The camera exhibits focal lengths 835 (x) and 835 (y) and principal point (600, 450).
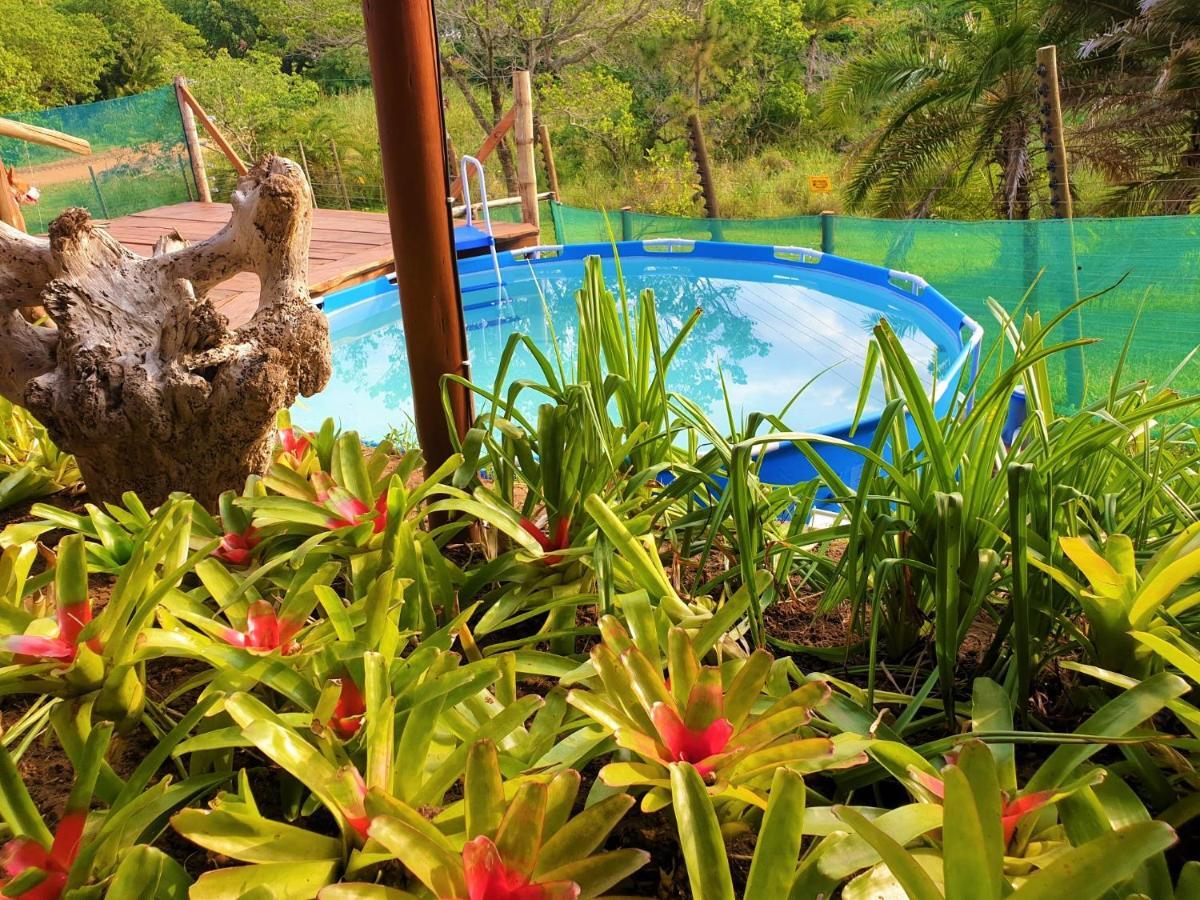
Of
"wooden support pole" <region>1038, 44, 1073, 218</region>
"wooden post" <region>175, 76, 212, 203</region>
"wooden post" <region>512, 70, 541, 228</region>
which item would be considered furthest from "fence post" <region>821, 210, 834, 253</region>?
"wooden post" <region>175, 76, 212, 203</region>

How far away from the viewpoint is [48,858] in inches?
24.2

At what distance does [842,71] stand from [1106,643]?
9.16 meters

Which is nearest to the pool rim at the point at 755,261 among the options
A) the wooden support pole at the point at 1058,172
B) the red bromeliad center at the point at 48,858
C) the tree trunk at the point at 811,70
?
the wooden support pole at the point at 1058,172

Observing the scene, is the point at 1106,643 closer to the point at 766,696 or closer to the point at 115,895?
the point at 766,696

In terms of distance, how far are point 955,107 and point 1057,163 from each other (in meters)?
3.99

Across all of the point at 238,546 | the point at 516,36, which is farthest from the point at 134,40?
the point at 238,546

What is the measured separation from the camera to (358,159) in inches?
552

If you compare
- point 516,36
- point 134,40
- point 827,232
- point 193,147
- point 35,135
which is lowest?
point 827,232

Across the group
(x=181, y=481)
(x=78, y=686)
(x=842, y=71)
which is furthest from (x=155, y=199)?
(x=78, y=686)

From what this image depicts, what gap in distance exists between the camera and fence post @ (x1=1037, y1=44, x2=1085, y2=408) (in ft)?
12.0

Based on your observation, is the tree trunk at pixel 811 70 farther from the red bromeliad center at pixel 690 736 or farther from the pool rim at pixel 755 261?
the red bromeliad center at pixel 690 736

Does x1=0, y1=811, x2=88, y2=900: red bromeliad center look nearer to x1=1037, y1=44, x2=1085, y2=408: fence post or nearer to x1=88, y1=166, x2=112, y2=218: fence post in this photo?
x1=1037, y1=44, x2=1085, y2=408: fence post

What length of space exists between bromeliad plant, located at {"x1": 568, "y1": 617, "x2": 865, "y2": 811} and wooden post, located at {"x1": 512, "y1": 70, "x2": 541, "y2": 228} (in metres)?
6.98

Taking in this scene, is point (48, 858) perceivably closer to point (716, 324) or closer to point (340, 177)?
point (716, 324)
